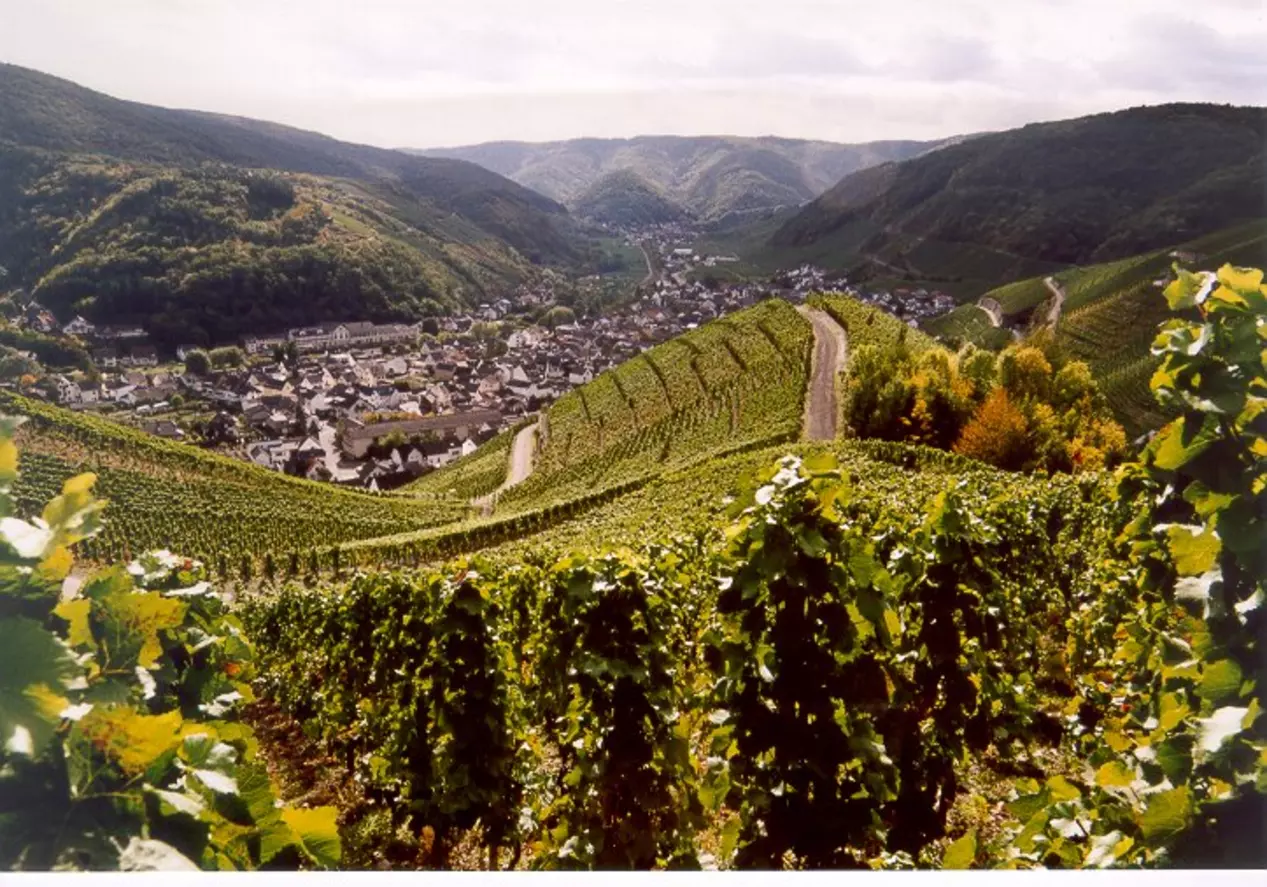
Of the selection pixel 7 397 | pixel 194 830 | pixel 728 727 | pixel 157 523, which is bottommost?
pixel 157 523

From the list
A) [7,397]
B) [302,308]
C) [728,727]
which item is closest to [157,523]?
[7,397]

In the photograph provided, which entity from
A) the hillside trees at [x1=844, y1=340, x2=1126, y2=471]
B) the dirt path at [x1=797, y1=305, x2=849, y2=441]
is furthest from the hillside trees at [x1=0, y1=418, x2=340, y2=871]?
the dirt path at [x1=797, y1=305, x2=849, y2=441]

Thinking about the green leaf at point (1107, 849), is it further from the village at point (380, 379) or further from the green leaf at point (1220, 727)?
the village at point (380, 379)

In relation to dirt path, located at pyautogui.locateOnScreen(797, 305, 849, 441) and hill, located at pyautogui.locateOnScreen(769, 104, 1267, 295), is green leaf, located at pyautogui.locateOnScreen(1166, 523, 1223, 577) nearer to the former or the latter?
dirt path, located at pyautogui.locateOnScreen(797, 305, 849, 441)

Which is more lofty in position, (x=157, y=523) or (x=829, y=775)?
(x=829, y=775)

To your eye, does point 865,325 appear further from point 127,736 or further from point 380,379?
point 380,379
